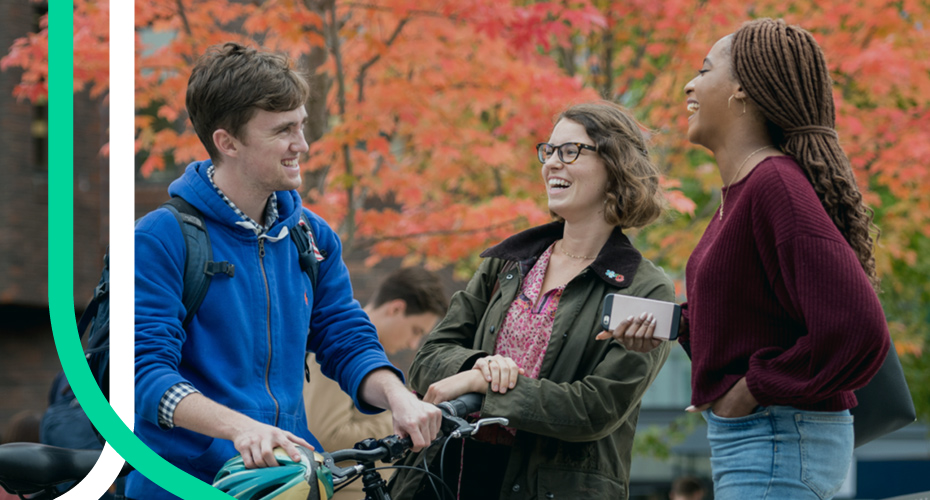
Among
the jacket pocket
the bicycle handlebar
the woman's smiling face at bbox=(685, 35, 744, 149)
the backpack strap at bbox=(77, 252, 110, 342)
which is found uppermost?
the woman's smiling face at bbox=(685, 35, 744, 149)

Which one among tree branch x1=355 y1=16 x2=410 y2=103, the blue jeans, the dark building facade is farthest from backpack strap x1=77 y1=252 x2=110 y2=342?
the dark building facade

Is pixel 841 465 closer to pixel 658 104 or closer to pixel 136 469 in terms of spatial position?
pixel 136 469

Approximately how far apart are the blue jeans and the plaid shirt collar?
1.22m

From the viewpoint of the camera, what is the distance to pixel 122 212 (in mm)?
2047

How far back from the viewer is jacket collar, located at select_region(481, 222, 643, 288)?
2.71 m

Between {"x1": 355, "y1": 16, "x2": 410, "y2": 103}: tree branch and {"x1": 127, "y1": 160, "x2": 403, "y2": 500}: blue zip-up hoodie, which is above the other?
{"x1": 355, "y1": 16, "x2": 410, "y2": 103}: tree branch

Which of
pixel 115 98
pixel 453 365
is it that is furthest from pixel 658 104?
pixel 115 98

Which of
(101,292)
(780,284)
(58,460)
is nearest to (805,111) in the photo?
(780,284)

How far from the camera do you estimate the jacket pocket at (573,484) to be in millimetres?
2545

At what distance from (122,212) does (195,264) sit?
0.23 m

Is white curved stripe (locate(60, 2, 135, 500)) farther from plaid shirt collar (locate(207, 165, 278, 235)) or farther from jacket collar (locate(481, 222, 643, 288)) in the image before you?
jacket collar (locate(481, 222, 643, 288))

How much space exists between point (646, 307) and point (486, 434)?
24.6 inches

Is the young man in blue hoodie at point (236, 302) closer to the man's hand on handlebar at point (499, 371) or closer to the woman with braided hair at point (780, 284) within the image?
the man's hand on handlebar at point (499, 371)

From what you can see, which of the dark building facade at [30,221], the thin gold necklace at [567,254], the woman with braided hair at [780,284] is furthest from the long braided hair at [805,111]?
the dark building facade at [30,221]
